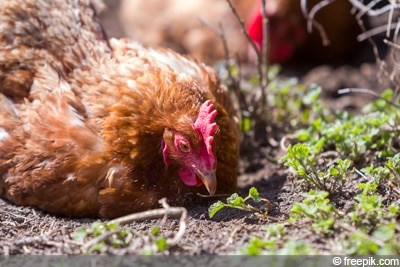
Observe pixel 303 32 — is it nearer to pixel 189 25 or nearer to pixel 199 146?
pixel 189 25

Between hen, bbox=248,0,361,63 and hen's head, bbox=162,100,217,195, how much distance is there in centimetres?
307

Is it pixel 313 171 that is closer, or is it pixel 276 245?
pixel 276 245

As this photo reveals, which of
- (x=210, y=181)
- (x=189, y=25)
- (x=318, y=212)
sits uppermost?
(x=189, y=25)

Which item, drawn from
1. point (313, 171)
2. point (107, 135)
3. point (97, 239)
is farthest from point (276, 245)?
point (107, 135)

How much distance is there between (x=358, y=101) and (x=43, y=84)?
2.94 meters

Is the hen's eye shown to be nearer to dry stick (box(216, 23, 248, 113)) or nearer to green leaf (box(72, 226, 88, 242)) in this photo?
green leaf (box(72, 226, 88, 242))

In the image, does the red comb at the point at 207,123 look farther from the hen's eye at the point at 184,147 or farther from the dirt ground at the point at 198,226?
the dirt ground at the point at 198,226

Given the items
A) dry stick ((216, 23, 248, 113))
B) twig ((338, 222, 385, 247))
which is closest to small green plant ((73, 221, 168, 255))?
twig ((338, 222, 385, 247))

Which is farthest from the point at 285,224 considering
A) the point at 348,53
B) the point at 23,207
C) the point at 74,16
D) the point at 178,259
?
the point at 348,53

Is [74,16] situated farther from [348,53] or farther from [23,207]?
[348,53]

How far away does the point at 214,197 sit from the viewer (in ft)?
10.2

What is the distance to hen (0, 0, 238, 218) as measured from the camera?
9.41ft

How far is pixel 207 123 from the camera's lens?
2.76 metres

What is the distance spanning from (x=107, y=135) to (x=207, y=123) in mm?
536
